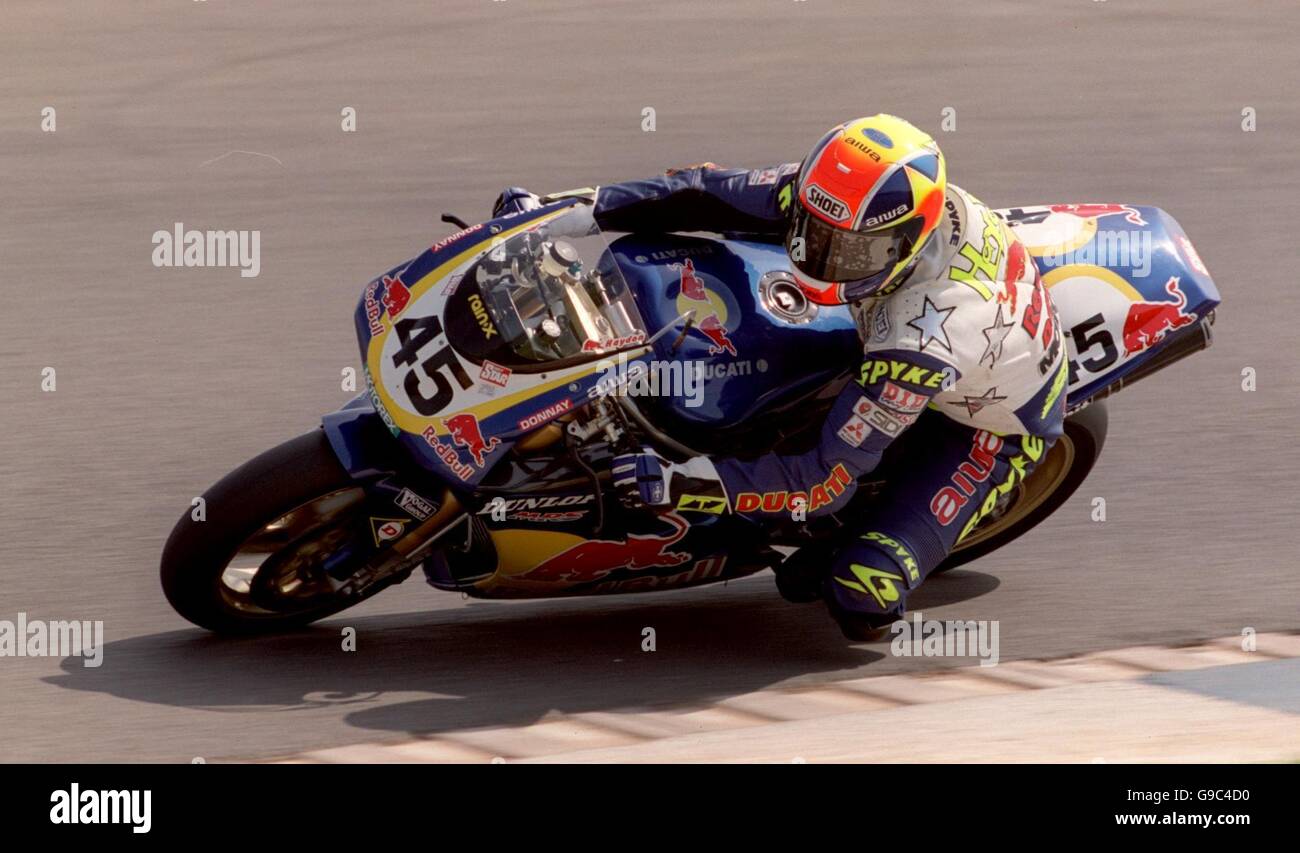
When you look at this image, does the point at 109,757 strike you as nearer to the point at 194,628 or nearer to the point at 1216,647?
the point at 194,628

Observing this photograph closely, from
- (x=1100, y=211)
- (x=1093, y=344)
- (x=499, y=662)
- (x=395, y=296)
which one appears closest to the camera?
(x=395, y=296)

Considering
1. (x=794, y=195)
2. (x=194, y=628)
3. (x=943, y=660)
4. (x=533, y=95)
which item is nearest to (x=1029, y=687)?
(x=943, y=660)

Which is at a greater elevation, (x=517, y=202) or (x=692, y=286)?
(x=517, y=202)

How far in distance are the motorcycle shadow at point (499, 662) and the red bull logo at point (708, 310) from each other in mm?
994

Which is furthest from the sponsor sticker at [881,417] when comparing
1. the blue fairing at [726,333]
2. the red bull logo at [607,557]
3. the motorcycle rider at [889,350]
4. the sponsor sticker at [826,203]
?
the red bull logo at [607,557]

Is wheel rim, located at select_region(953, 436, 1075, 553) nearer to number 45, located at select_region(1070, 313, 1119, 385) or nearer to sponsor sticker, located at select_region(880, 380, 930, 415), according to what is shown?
number 45, located at select_region(1070, 313, 1119, 385)

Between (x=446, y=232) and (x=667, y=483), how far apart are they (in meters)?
4.23

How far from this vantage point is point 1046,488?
20.9 feet

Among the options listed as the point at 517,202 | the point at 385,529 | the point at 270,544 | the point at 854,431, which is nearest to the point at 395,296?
the point at 517,202

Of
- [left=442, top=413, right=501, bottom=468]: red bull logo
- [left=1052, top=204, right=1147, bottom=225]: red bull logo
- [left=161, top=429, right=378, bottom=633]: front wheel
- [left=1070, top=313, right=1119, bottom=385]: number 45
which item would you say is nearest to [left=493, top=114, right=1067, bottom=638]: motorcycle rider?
[left=1070, top=313, right=1119, bottom=385]: number 45

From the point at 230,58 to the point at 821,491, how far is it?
700 cm

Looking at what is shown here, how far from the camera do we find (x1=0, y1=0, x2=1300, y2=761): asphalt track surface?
223 inches

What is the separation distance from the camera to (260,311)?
327 inches

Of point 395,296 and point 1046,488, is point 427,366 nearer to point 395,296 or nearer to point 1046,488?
point 395,296
